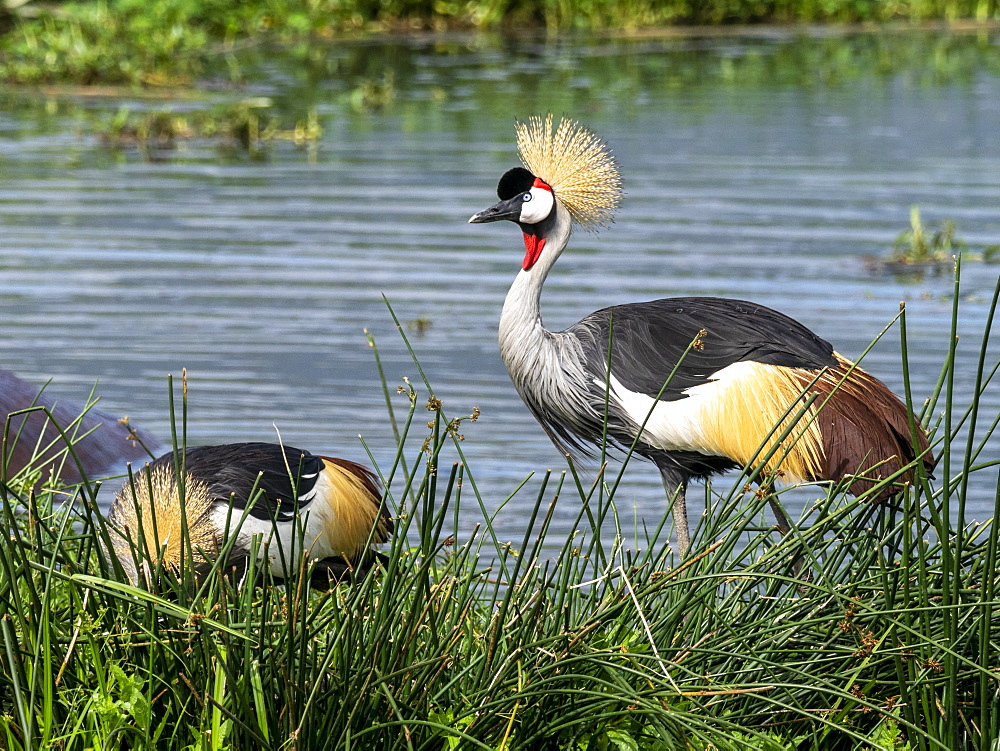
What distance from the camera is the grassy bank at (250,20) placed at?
17906 mm

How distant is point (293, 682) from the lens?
278cm

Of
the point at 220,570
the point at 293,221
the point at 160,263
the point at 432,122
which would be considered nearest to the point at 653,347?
the point at 220,570

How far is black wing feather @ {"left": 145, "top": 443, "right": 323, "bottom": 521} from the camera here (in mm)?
4062

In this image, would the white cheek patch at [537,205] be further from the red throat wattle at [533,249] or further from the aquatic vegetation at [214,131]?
the aquatic vegetation at [214,131]

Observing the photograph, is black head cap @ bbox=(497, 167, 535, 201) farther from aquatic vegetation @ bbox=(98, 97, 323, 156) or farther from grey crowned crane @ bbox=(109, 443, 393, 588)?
aquatic vegetation @ bbox=(98, 97, 323, 156)

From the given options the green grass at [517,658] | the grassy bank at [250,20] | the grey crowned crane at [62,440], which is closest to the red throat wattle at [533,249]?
Answer: the grey crowned crane at [62,440]

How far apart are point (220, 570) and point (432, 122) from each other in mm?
13061

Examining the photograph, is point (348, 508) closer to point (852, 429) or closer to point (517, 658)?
point (852, 429)

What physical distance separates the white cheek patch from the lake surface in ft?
3.89

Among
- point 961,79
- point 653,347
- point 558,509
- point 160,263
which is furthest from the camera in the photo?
point 961,79

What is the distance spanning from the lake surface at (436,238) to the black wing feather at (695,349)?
3.82ft

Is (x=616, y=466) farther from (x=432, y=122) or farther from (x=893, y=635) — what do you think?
(x=432, y=122)

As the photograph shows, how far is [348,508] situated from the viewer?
14.4 feet

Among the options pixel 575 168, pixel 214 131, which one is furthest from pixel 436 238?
pixel 575 168
